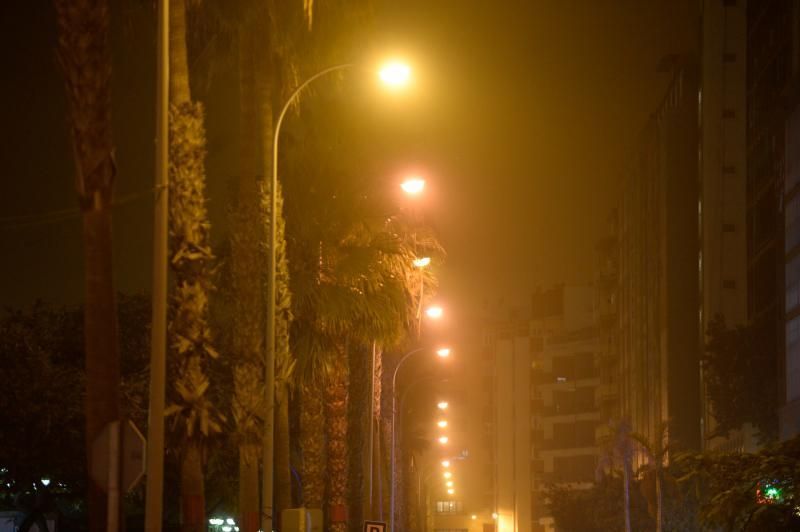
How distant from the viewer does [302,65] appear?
88.6ft

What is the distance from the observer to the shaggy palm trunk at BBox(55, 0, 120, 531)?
1472cm

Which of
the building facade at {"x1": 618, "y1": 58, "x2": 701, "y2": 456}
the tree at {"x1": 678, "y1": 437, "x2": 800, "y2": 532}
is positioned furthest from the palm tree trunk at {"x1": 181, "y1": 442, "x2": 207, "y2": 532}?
the building facade at {"x1": 618, "y1": 58, "x2": 701, "y2": 456}

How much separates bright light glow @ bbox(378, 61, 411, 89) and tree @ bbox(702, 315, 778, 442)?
46.3 metres

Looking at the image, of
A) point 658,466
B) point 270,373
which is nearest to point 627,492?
point 658,466

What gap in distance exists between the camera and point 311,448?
33125 mm

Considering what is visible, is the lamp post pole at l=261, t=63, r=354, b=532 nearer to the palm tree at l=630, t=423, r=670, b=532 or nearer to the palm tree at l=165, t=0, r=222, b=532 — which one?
the palm tree at l=165, t=0, r=222, b=532

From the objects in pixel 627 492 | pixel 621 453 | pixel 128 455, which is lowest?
pixel 128 455

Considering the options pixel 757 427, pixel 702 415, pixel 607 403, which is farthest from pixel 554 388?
pixel 757 427

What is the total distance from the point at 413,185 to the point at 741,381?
37.4 m

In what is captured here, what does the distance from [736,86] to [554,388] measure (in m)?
84.6

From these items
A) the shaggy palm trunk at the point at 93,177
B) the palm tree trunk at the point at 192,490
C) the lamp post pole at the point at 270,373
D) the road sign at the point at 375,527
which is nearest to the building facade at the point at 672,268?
the road sign at the point at 375,527

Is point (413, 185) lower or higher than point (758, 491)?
higher

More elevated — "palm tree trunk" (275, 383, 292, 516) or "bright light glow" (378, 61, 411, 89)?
"bright light glow" (378, 61, 411, 89)

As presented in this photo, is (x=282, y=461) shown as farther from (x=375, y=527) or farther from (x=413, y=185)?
(x=413, y=185)
